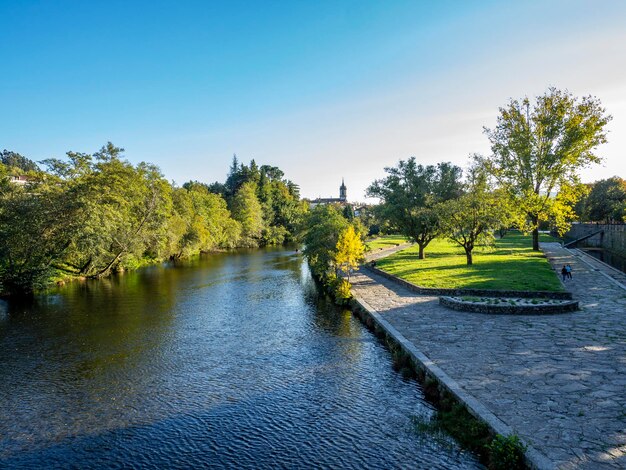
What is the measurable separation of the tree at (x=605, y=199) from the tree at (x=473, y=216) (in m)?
43.3

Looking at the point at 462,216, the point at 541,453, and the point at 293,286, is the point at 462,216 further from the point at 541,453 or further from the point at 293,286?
the point at 541,453

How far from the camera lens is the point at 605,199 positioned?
2729 inches

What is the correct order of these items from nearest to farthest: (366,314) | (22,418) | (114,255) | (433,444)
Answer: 1. (433,444)
2. (22,418)
3. (366,314)
4. (114,255)

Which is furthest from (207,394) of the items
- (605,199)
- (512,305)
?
(605,199)

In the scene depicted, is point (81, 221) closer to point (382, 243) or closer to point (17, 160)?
point (382, 243)

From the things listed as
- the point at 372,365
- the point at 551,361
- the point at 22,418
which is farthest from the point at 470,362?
the point at 22,418

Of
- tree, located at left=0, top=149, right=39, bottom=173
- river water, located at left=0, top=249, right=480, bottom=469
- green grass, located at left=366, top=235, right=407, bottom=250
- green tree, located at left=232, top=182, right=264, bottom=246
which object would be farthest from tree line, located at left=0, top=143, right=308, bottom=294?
tree, located at left=0, top=149, right=39, bottom=173

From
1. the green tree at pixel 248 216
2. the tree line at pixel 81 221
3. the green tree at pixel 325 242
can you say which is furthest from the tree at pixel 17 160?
the green tree at pixel 325 242

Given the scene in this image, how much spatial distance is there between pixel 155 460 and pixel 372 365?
8259 millimetres

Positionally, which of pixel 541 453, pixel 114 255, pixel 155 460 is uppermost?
pixel 114 255

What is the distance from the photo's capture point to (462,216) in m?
33.3

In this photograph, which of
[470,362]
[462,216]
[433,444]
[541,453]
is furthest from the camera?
[462,216]

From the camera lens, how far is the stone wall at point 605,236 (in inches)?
1881

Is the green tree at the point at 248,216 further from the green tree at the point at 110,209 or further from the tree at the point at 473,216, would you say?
the tree at the point at 473,216
